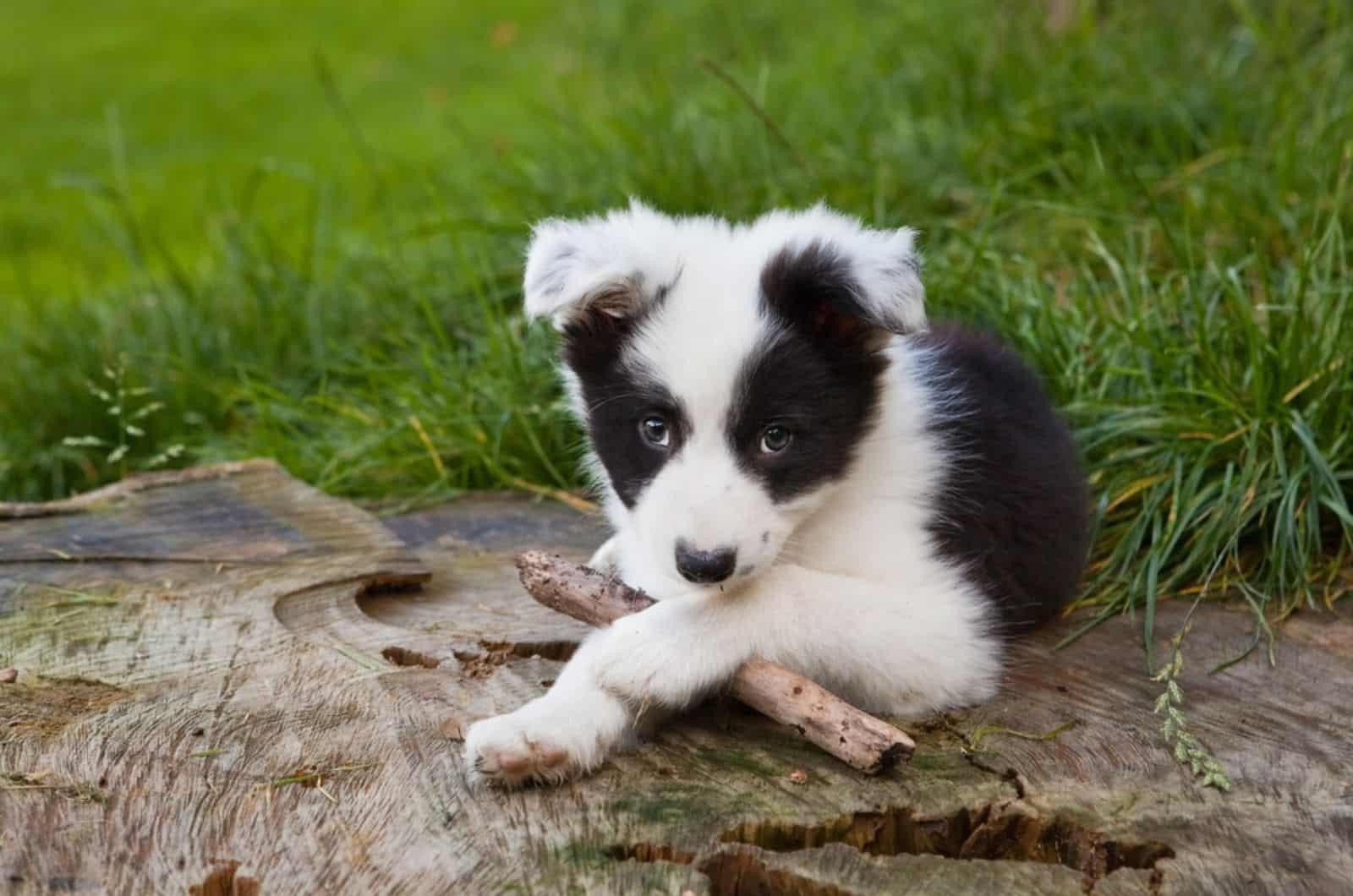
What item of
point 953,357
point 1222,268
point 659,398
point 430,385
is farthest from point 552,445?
point 1222,268

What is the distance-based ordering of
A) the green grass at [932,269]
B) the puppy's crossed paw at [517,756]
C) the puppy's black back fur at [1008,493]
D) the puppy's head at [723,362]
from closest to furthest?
1. the puppy's crossed paw at [517,756]
2. the puppy's head at [723,362]
3. the puppy's black back fur at [1008,493]
4. the green grass at [932,269]

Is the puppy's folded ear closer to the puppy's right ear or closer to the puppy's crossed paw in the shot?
the puppy's right ear

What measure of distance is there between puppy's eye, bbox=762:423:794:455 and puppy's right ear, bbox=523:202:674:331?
15.9 inches

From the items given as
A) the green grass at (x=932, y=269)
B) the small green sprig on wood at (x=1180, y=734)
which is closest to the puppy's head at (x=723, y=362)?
the small green sprig on wood at (x=1180, y=734)

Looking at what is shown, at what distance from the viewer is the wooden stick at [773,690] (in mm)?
2711

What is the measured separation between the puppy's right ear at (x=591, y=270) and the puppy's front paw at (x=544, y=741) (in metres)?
0.82

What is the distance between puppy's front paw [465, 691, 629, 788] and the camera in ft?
8.89

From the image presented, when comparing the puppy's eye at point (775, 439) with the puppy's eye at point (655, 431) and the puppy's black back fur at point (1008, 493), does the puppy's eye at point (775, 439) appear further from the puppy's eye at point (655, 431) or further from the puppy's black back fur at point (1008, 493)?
the puppy's black back fur at point (1008, 493)

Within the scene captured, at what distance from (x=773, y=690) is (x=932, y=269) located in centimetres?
269

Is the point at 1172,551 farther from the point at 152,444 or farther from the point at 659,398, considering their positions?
the point at 152,444

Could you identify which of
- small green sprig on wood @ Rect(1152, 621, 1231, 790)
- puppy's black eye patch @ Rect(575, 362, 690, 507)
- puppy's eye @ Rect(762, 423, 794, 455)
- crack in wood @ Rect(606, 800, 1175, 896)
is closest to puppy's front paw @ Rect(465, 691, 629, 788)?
crack in wood @ Rect(606, 800, 1175, 896)

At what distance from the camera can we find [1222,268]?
16.1ft

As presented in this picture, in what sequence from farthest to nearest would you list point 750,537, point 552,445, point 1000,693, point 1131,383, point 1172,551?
point 552,445, point 1131,383, point 1172,551, point 1000,693, point 750,537

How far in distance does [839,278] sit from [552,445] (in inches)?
83.3
